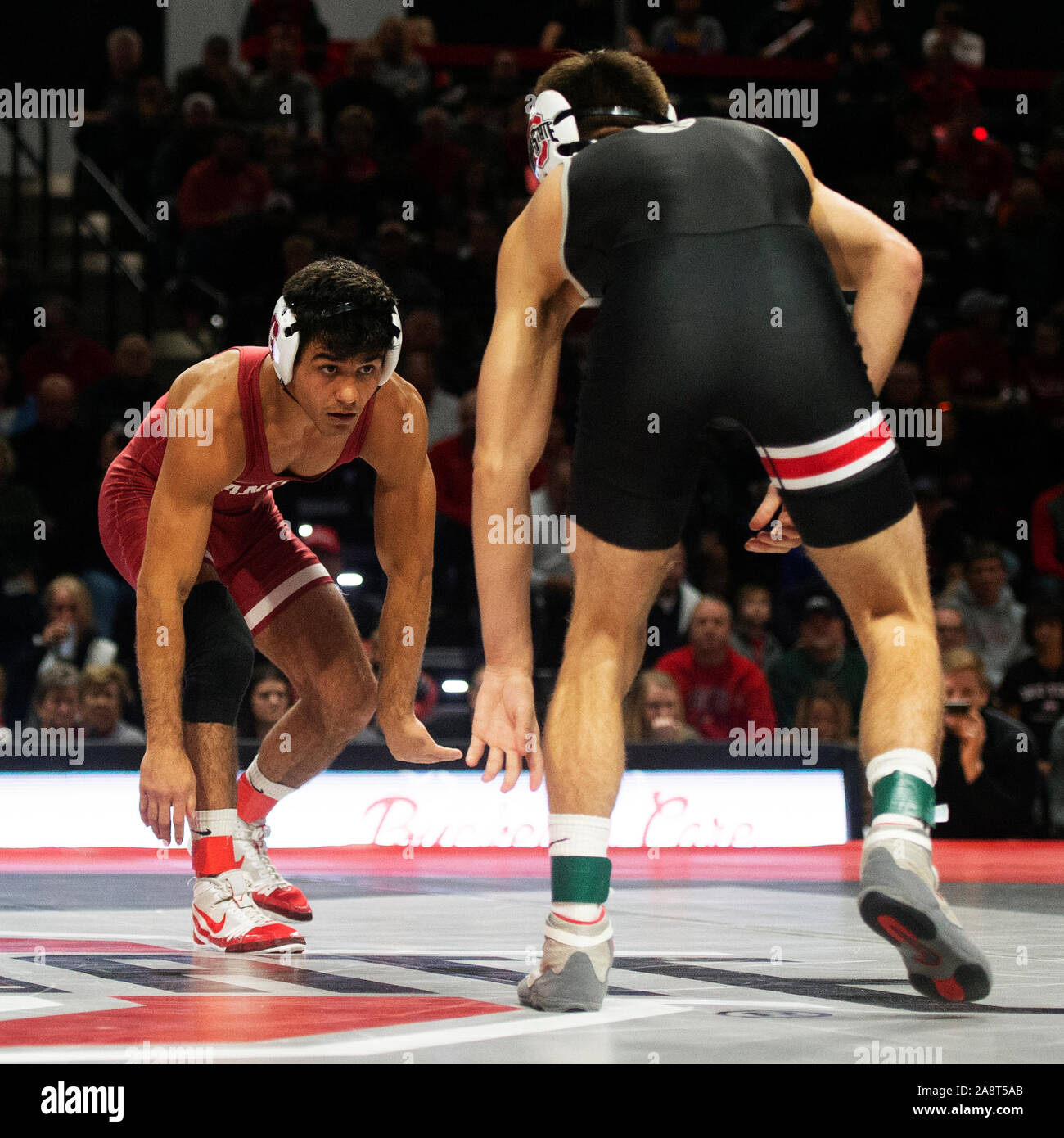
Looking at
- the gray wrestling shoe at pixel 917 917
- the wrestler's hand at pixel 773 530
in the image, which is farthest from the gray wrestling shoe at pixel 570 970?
the wrestler's hand at pixel 773 530

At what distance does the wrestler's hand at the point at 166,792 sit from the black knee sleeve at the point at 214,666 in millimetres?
329

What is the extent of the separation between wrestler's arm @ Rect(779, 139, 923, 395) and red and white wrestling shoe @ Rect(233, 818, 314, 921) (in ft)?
6.08

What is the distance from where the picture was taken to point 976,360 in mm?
10359

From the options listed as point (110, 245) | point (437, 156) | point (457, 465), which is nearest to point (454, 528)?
point (457, 465)

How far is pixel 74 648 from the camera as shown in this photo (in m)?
7.69

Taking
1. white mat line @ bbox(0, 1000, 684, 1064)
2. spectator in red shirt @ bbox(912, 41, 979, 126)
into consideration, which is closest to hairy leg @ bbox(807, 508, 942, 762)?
white mat line @ bbox(0, 1000, 684, 1064)

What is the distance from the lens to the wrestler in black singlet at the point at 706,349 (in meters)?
2.77

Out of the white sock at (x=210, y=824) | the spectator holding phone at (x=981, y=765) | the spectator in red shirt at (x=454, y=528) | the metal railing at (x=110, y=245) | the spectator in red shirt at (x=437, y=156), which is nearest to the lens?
the white sock at (x=210, y=824)

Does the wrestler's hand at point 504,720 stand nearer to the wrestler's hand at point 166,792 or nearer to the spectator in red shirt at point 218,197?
the wrestler's hand at point 166,792

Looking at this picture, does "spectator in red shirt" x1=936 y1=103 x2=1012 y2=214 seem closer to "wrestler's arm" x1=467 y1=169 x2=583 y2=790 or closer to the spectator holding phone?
the spectator holding phone

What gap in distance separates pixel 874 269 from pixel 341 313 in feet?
3.70

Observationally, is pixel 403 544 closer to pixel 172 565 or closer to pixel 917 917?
pixel 172 565
